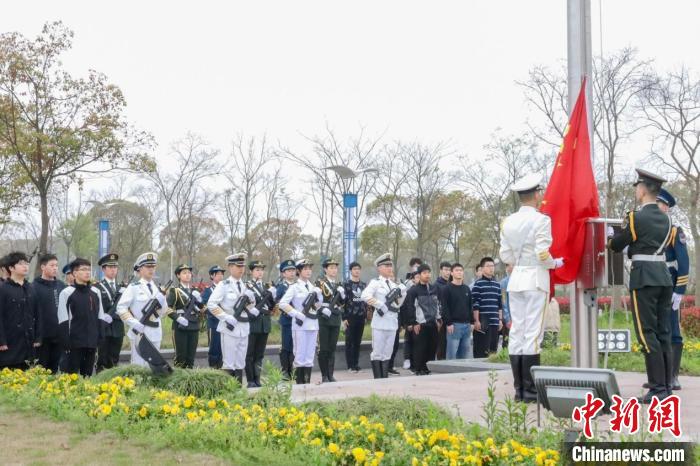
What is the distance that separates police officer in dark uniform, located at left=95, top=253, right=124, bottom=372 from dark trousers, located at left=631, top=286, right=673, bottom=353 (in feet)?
25.1

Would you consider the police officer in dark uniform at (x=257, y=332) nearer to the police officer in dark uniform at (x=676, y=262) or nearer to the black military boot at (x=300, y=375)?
→ the black military boot at (x=300, y=375)

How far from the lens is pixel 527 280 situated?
7336 millimetres

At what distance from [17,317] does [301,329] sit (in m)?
4.24

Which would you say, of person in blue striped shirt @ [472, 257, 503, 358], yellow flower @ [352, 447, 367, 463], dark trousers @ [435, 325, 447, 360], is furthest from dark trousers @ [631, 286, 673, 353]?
dark trousers @ [435, 325, 447, 360]

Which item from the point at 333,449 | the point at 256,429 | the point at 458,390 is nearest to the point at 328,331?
the point at 458,390

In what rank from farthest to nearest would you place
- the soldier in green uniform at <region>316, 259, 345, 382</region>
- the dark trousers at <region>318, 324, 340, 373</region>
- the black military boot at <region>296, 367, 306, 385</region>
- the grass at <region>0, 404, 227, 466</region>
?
the dark trousers at <region>318, 324, 340, 373</region>, the soldier in green uniform at <region>316, 259, 345, 382</region>, the black military boot at <region>296, 367, 306, 385</region>, the grass at <region>0, 404, 227, 466</region>

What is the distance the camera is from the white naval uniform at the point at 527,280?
23.8 feet

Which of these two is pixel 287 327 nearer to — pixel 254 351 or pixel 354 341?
pixel 254 351

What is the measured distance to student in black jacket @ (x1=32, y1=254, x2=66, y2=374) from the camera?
10312 millimetres

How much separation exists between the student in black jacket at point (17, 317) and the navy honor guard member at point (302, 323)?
375cm

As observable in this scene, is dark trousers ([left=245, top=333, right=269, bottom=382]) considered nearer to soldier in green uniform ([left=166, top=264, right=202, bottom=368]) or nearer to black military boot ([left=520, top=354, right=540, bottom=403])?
soldier in green uniform ([left=166, top=264, right=202, bottom=368])

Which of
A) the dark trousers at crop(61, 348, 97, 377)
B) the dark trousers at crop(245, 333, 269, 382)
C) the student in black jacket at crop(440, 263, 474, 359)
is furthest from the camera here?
the student in black jacket at crop(440, 263, 474, 359)

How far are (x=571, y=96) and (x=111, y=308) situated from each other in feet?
25.3

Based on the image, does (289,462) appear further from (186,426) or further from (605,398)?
(605,398)
